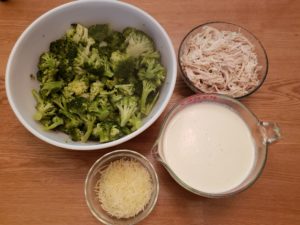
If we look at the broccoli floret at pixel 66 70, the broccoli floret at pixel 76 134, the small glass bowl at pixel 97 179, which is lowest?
the small glass bowl at pixel 97 179

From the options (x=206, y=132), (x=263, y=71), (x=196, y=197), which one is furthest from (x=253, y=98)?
(x=196, y=197)

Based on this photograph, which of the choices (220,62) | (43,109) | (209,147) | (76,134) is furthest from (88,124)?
(220,62)

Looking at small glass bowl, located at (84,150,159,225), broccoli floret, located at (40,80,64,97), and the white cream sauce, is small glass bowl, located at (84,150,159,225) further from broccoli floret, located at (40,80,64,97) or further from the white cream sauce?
broccoli floret, located at (40,80,64,97)

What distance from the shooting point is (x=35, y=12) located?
4.17 feet

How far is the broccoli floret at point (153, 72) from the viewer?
106cm

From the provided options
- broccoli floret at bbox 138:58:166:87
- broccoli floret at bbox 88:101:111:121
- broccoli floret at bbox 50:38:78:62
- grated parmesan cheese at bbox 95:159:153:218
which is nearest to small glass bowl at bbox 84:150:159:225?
grated parmesan cheese at bbox 95:159:153:218

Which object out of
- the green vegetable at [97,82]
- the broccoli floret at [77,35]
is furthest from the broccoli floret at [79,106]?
the broccoli floret at [77,35]

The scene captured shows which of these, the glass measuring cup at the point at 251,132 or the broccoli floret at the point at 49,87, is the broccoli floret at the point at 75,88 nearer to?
the broccoli floret at the point at 49,87

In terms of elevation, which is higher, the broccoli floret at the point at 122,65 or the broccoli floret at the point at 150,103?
the broccoli floret at the point at 122,65

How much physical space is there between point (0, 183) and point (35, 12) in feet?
2.05

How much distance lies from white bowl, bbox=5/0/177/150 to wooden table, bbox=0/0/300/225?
0.12 metres

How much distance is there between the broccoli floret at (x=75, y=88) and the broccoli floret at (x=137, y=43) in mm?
182

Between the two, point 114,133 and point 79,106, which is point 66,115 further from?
point 114,133

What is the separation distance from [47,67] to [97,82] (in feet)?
0.53
